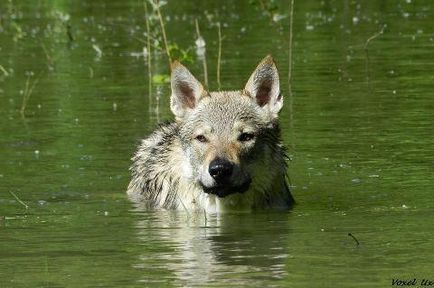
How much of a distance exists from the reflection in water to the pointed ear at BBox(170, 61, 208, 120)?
98 cm

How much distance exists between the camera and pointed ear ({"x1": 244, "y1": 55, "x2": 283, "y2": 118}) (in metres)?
12.8

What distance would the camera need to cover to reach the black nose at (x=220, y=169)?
466 inches

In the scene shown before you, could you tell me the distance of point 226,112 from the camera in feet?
41.4

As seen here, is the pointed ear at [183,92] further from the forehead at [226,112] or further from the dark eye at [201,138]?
the dark eye at [201,138]

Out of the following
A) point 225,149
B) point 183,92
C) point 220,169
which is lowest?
point 220,169

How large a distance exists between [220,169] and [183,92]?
1462mm

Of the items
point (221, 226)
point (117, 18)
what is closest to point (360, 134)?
point (221, 226)

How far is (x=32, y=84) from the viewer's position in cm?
2220

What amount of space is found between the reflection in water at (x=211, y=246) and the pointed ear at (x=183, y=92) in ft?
3.22

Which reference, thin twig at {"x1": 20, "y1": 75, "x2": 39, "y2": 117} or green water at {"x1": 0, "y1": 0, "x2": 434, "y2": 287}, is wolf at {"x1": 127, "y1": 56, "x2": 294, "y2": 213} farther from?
thin twig at {"x1": 20, "y1": 75, "x2": 39, "y2": 117}

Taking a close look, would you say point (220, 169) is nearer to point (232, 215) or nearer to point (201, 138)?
point (201, 138)

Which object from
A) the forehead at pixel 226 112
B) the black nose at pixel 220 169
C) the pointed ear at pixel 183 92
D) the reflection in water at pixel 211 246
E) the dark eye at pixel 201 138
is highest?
the pointed ear at pixel 183 92

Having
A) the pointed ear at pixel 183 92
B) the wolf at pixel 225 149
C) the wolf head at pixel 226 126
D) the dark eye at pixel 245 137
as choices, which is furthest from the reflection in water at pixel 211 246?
the pointed ear at pixel 183 92

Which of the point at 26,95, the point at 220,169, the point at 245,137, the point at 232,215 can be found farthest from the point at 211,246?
the point at 26,95
